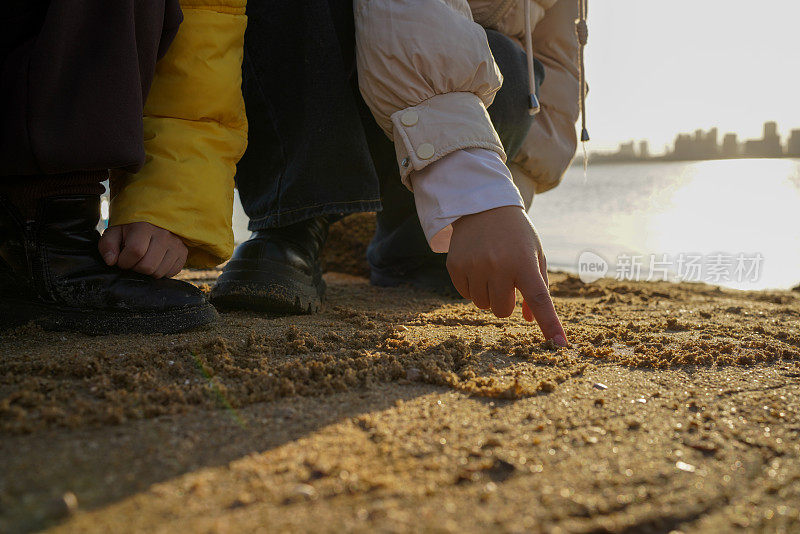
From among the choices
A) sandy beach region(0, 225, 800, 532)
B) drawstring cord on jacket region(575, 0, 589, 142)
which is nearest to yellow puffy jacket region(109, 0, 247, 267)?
sandy beach region(0, 225, 800, 532)

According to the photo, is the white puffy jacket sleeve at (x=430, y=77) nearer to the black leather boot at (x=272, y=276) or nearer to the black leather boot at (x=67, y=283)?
the black leather boot at (x=272, y=276)

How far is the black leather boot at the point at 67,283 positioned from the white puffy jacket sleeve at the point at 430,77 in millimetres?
585

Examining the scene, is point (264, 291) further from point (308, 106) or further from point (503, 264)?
point (503, 264)

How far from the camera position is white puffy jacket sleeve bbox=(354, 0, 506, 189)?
115cm

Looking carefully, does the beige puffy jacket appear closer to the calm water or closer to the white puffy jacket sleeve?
the white puffy jacket sleeve

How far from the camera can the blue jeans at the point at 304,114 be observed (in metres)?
1.44

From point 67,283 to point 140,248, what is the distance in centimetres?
15

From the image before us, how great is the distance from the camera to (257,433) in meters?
0.68

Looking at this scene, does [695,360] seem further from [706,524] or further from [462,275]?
[706,524]

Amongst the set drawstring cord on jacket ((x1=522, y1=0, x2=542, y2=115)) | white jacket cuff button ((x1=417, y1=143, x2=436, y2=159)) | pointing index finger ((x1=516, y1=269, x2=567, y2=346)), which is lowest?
pointing index finger ((x1=516, y1=269, x2=567, y2=346))

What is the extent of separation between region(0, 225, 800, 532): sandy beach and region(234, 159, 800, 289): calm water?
1.42 metres

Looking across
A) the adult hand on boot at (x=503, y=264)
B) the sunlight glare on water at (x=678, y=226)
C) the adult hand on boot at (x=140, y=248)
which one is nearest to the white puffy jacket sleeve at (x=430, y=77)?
the adult hand on boot at (x=503, y=264)

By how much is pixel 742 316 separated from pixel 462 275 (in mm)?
1127

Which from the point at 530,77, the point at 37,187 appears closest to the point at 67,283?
the point at 37,187
